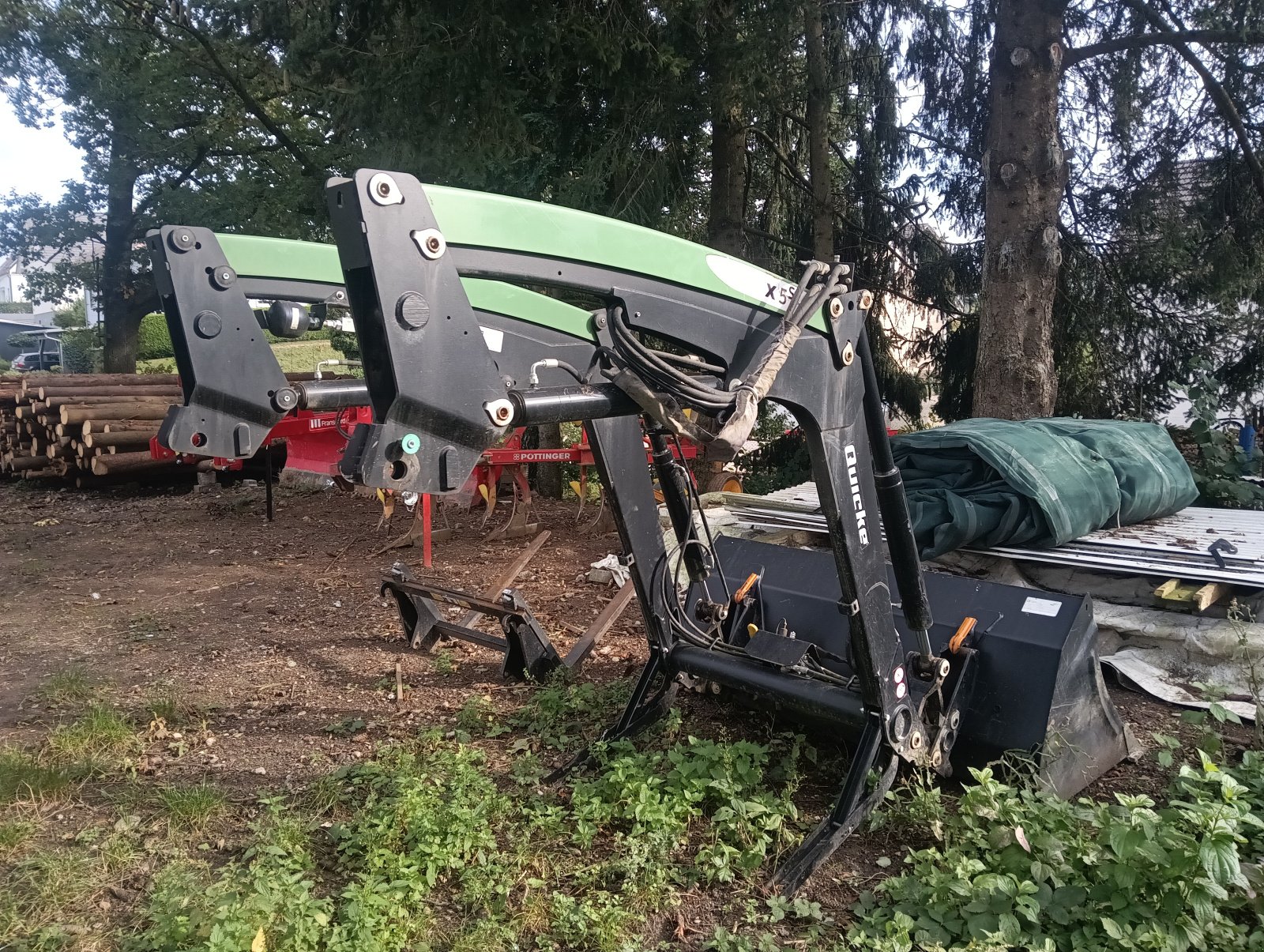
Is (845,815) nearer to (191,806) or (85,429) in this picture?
(191,806)

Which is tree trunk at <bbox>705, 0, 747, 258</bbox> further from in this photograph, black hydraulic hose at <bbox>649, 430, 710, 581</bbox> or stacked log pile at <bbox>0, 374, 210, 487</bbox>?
stacked log pile at <bbox>0, 374, 210, 487</bbox>

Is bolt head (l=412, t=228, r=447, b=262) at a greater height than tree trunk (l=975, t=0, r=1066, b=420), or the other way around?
tree trunk (l=975, t=0, r=1066, b=420)

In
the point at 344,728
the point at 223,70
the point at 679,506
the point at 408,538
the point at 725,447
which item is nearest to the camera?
the point at 725,447

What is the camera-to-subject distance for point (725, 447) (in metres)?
2.21

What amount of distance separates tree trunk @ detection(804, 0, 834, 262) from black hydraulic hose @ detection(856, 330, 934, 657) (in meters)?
6.32

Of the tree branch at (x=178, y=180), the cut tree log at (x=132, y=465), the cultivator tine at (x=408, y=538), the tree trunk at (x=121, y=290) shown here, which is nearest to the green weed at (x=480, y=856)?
the cultivator tine at (x=408, y=538)

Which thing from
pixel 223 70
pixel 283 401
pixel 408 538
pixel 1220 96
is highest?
pixel 223 70

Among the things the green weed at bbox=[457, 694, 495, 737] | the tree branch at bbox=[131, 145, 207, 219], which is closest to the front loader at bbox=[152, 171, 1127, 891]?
the green weed at bbox=[457, 694, 495, 737]

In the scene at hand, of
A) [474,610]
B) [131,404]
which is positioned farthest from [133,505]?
[474,610]

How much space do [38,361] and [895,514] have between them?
37.2 metres

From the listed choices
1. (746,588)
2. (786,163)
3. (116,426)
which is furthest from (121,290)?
(746,588)

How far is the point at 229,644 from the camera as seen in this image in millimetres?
5527

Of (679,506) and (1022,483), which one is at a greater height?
(1022,483)

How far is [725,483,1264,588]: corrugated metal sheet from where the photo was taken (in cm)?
471
